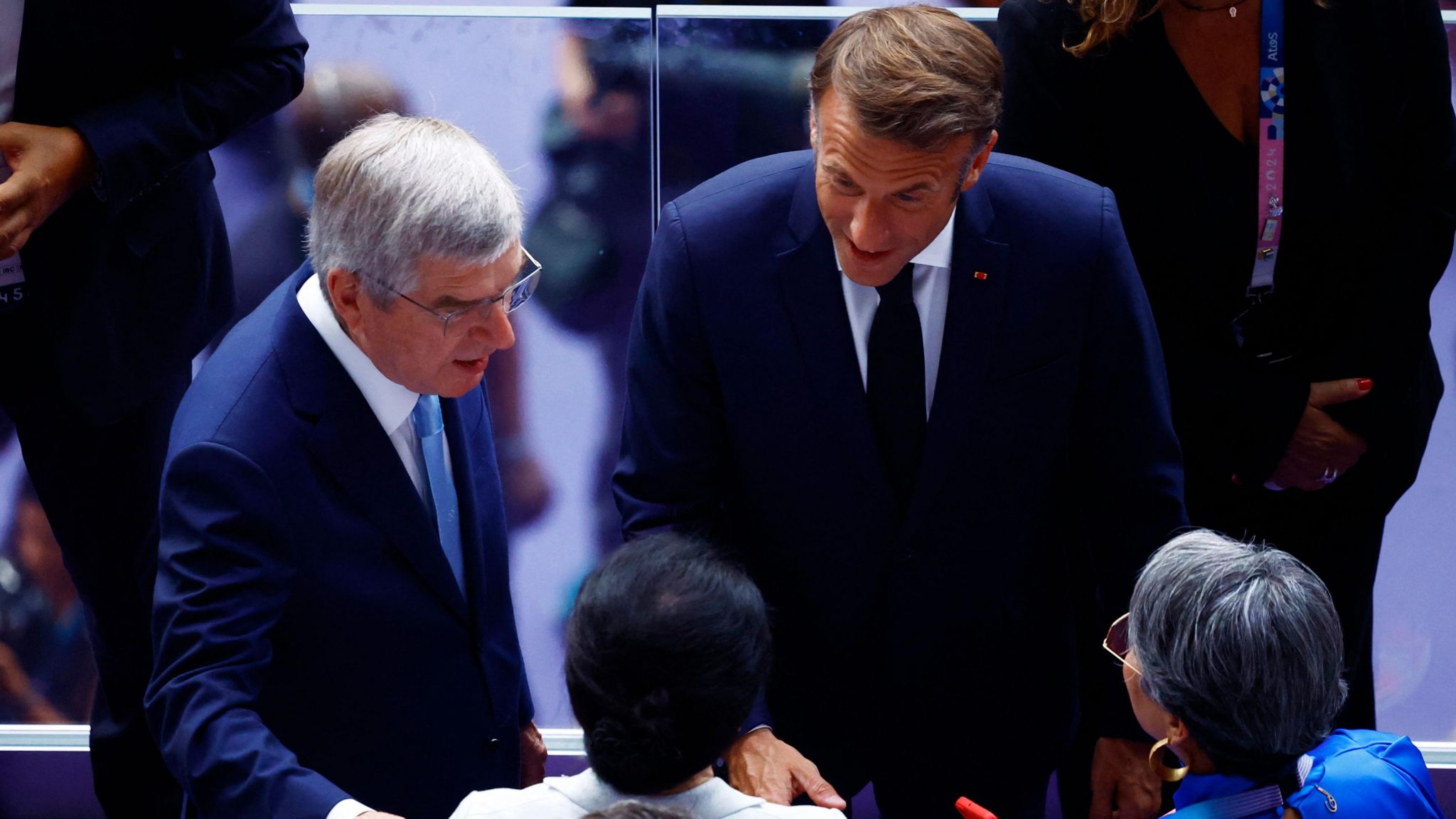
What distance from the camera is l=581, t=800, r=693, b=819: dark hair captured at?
1255 mm

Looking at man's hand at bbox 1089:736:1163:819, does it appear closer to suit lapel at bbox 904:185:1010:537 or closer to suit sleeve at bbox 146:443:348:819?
suit lapel at bbox 904:185:1010:537

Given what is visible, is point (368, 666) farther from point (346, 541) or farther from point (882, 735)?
point (882, 735)

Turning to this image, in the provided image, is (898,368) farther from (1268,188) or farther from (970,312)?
(1268,188)

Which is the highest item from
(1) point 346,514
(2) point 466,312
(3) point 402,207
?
(3) point 402,207

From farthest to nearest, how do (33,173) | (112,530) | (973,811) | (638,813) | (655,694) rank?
1. (112,530)
2. (33,173)
3. (973,811)
4. (655,694)
5. (638,813)

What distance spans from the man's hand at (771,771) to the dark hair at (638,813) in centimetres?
67

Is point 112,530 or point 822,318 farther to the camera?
point 112,530

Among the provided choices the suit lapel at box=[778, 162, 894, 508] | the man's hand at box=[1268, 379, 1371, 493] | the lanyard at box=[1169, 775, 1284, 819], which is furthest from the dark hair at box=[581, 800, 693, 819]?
the man's hand at box=[1268, 379, 1371, 493]

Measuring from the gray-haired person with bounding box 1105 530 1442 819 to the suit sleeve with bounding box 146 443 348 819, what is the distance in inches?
39.0

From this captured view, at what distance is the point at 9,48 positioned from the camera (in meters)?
2.25

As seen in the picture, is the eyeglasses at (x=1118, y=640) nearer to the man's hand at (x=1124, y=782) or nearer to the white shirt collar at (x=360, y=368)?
the man's hand at (x=1124, y=782)

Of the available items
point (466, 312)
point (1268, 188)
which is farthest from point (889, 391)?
point (1268, 188)

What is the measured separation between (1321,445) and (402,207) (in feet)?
4.93

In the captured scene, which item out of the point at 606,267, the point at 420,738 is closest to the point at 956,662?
the point at 420,738
